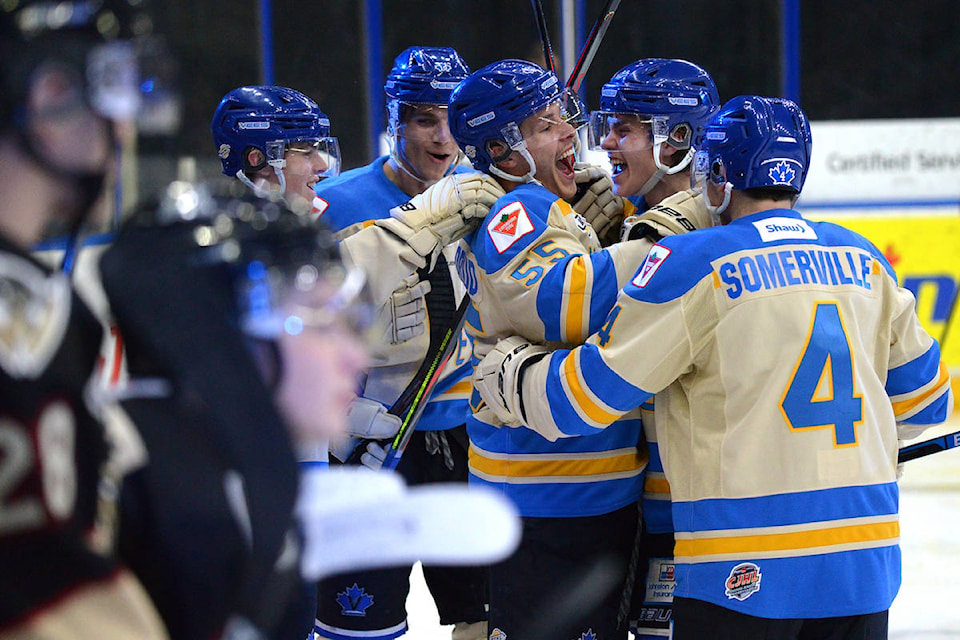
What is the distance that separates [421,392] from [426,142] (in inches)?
25.8

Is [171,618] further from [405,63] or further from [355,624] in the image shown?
[405,63]

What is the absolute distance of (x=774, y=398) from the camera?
1.61 metres

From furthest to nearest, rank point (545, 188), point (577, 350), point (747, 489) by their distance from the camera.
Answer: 1. point (545, 188)
2. point (577, 350)
3. point (747, 489)

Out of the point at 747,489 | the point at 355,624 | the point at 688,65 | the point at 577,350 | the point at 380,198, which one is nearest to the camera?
the point at 747,489

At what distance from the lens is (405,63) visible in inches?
109

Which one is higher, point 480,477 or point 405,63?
point 405,63

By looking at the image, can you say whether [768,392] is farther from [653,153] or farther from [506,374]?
[653,153]

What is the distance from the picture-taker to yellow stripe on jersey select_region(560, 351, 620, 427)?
1.73m

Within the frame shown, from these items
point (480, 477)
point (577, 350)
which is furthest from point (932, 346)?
point (480, 477)

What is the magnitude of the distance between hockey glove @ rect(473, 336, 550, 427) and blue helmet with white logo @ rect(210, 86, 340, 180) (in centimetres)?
77

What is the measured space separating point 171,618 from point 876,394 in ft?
4.39

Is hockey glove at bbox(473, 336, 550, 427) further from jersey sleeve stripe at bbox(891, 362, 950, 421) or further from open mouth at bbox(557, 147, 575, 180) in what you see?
jersey sleeve stripe at bbox(891, 362, 950, 421)

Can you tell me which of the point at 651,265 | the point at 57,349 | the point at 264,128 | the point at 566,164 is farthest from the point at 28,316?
the point at 264,128

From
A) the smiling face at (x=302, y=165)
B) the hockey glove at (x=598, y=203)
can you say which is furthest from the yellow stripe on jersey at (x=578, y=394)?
the smiling face at (x=302, y=165)
